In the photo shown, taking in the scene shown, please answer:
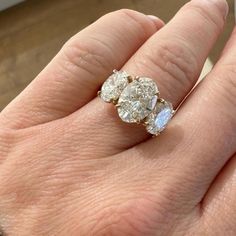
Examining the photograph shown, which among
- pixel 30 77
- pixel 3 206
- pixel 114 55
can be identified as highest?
pixel 114 55

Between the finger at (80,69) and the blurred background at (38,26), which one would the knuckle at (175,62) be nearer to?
the finger at (80,69)

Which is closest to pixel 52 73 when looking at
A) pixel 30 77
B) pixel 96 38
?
pixel 96 38

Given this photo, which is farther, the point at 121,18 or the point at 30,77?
the point at 30,77

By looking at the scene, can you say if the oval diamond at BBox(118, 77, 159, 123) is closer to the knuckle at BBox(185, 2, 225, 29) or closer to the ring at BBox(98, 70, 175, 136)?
the ring at BBox(98, 70, 175, 136)

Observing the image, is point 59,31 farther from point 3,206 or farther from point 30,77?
point 3,206

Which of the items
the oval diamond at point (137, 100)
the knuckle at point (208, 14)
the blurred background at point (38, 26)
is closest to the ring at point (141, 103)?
the oval diamond at point (137, 100)

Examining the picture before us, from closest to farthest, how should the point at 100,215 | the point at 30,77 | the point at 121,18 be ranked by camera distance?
the point at 100,215
the point at 121,18
the point at 30,77

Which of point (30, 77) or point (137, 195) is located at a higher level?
point (137, 195)
